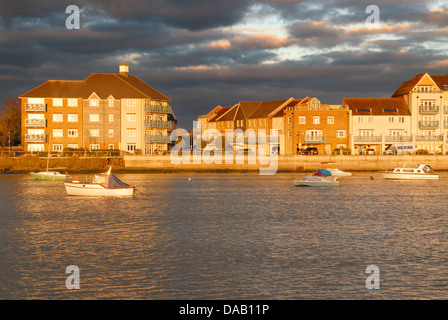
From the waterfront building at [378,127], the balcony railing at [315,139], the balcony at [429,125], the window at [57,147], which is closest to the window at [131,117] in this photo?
the window at [57,147]

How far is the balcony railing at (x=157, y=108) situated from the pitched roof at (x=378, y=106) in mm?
35912

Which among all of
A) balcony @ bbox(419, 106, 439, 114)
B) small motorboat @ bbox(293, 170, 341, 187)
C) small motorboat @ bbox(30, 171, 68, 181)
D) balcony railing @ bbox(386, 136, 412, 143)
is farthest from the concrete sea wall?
small motorboat @ bbox(293, 170, 341, 187)

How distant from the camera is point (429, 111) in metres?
A: 112

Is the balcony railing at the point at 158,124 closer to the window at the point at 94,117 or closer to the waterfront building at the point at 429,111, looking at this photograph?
the window at the point at 94,117

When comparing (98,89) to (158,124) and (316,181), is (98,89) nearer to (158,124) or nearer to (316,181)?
(158,124)

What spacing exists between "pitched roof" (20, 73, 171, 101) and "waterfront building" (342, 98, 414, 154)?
125ft

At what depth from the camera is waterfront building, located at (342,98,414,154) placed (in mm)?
111875

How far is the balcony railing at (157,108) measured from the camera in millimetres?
109625

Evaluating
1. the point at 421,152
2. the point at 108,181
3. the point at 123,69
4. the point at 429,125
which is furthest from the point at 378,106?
the point at 108,181

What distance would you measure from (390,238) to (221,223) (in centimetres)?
1214

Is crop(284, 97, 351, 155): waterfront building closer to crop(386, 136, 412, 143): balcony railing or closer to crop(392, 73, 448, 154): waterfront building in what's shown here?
crop(386, 136, 412, 143): balcony railing

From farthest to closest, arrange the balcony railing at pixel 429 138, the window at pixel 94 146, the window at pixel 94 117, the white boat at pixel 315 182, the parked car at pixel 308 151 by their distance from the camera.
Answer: the balcony railing at pixel 429 138, the parked car at pixel 308 151, the window at pixel 94 117, the window at pixel 94 146, the white boat at pixel 315 182

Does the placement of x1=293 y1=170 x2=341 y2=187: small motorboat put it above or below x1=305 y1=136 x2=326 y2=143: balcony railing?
below

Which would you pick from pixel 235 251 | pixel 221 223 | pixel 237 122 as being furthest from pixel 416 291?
pixel 237 122
